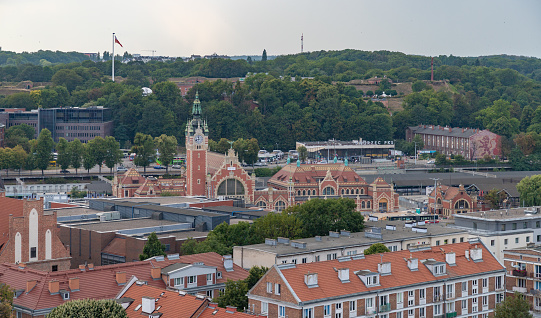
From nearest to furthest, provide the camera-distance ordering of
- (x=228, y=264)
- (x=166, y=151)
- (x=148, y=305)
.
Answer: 1. (x=148, y=305)
2. (x=228, y=264)
3. (x=166, y=151)

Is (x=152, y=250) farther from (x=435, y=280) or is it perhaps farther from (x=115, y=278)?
(x=435, y=280)

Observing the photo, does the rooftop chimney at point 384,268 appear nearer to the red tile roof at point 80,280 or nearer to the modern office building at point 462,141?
the red tile roof at point 80,280

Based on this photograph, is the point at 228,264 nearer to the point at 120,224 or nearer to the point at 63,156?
the point at 120,224

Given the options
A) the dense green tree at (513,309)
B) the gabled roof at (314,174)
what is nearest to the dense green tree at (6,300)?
the dense green tree at (513,309)

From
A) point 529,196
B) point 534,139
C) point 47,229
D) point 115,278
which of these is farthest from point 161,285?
point 534,139

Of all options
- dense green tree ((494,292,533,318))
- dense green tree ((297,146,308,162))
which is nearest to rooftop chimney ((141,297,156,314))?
dense green tree ((494,292,533,318))

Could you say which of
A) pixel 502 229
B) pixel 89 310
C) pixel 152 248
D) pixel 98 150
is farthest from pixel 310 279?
pixel 98 150
